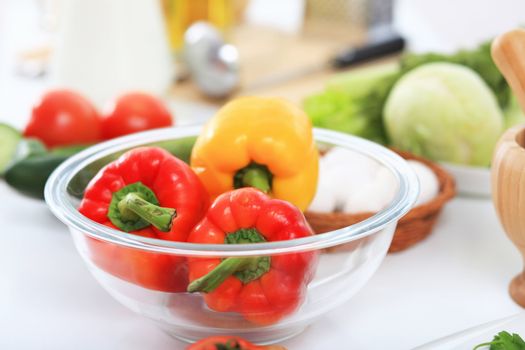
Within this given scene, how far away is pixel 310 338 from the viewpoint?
0.70 meters

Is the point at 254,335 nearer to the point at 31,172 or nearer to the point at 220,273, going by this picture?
the point at 220,273

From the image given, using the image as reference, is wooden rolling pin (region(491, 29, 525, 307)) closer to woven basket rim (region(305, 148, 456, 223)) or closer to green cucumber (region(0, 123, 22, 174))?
woven basket rim (region(305, 148, 456, 223))

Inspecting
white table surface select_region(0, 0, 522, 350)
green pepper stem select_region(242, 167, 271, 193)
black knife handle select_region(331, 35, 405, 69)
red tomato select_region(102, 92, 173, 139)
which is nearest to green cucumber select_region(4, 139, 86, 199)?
Answer: white table surface select_region(0, 0, 522, 350)

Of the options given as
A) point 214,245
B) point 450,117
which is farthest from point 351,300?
point 450,117

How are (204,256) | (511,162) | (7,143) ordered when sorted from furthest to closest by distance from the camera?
1. (7,143)
2. (511,162)
3. (204,256)

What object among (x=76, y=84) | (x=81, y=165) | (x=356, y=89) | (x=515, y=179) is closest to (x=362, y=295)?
(x=515, y=179)

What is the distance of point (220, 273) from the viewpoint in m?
0.59

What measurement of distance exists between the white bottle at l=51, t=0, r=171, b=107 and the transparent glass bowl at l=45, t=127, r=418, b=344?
805 mm

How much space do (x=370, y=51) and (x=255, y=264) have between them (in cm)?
134

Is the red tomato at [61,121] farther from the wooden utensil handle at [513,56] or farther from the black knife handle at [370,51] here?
the black knife handle at [370,51]

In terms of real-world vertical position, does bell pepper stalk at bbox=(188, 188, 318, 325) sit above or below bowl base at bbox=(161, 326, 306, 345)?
above

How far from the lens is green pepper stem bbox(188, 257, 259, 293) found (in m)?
0.59

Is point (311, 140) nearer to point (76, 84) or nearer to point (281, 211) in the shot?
point (281, 211)

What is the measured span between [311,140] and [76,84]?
808mm
